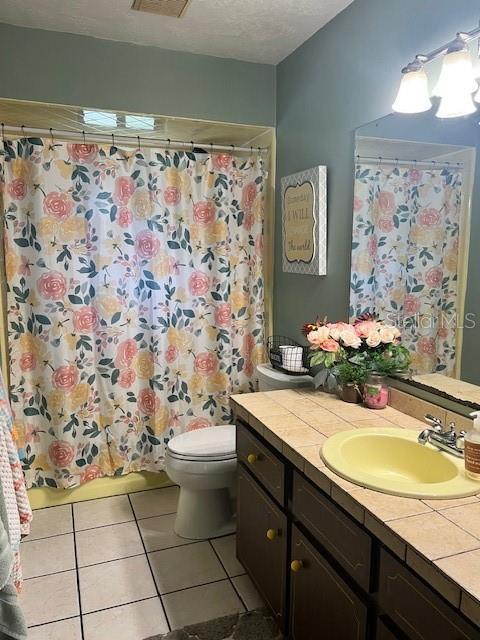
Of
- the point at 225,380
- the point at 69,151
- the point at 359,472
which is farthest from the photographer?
the point at 225,380

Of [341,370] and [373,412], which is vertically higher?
[341,370]

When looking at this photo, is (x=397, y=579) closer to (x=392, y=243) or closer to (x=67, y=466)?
(x=392, y=243)

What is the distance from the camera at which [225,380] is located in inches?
115

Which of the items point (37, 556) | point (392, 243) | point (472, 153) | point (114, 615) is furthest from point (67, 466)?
point (472, 153)

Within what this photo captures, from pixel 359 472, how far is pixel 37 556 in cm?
175

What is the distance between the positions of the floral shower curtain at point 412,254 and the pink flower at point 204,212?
37.4 inches

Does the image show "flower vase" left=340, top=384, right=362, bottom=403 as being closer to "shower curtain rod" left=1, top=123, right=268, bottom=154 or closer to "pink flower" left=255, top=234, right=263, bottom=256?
"pink flower" left=255, top=234, right=263, bottom=256

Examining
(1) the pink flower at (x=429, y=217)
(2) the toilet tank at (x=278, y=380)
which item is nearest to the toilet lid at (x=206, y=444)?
(2) the toilet tank at (x=278, y=380)

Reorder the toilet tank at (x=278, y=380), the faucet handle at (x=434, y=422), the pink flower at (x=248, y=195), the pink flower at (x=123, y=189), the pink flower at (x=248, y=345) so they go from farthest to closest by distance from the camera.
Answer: the pink flower at (x=248, y=345) → the pink flower at (x=248, y=195) → the pink flower at (x=123, y=189) → the toilet tank at (x=278, y=380) → the faucet handle at (x=434, y=422)

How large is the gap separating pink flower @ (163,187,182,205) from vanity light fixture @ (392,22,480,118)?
4.49 ft

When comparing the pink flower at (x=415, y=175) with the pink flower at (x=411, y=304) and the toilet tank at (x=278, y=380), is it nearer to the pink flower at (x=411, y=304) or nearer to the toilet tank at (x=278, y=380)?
the pink flower at (x=411, y=304)

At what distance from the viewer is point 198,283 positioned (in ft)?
9.25

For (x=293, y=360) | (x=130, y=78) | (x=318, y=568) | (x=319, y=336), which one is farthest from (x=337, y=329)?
(x=130, y=78)

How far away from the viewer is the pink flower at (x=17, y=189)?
2.46 metres
